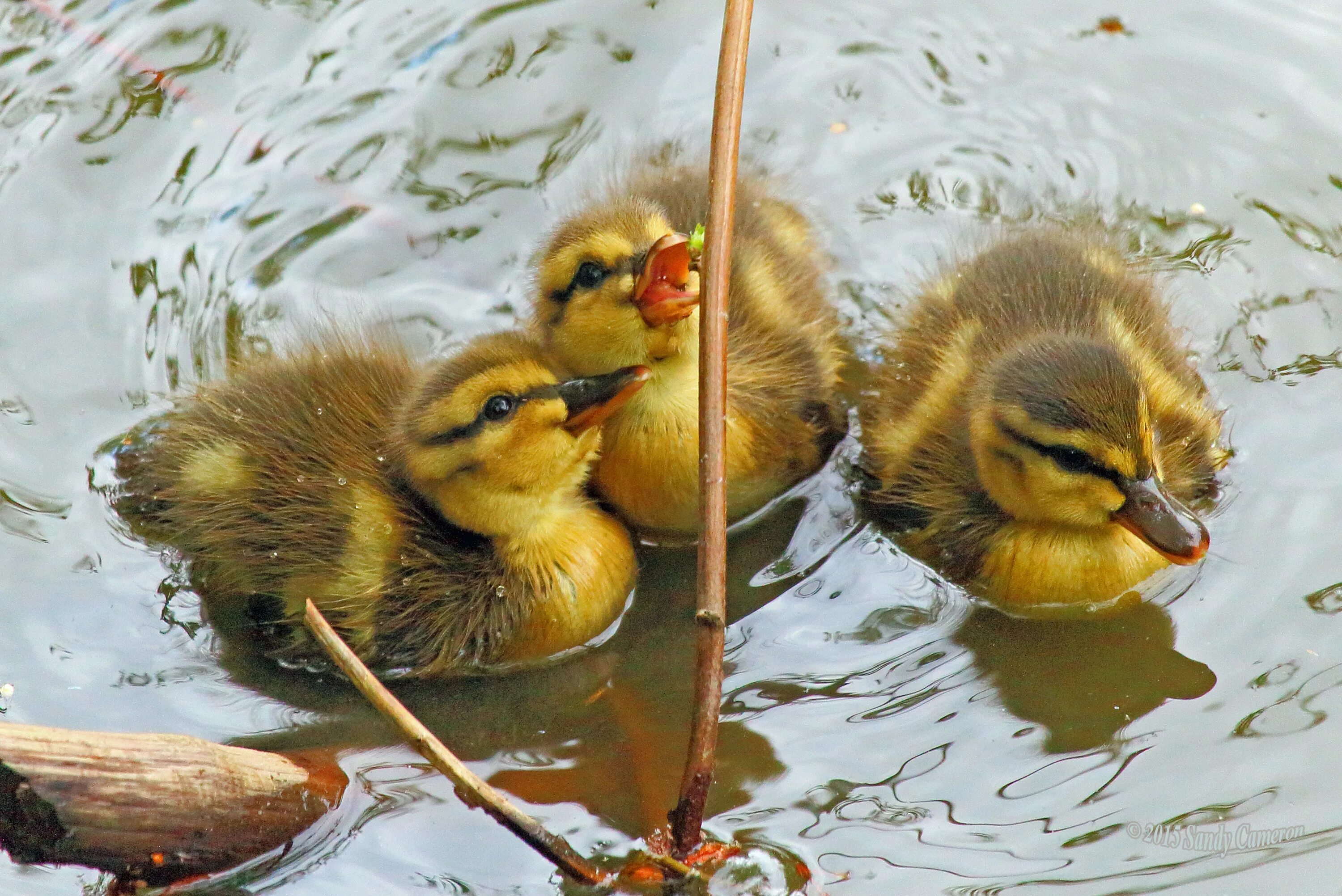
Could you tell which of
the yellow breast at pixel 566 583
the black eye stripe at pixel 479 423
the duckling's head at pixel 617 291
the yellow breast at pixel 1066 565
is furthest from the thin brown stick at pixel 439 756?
the yellow breast at pixel 1066 565

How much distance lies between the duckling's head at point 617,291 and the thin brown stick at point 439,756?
100 centimetres

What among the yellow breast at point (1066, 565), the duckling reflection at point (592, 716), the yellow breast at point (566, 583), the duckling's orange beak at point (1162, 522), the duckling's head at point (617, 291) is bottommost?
the duckling reflection at point (592, 716)

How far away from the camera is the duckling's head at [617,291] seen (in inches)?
118

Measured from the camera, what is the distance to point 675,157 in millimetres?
4035

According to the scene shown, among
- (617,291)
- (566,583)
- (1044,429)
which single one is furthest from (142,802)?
(1044,429)

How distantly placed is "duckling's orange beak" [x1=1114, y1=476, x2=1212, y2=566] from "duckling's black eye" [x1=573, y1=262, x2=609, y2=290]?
3.75 feet

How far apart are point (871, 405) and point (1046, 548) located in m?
0.63

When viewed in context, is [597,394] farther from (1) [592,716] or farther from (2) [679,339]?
(1) [592,716]

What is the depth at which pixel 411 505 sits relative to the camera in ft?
10.00

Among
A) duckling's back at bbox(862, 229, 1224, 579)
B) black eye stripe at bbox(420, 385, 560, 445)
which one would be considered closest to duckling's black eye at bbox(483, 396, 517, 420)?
black eye stripe at bbox(420, 385, 560, 445)

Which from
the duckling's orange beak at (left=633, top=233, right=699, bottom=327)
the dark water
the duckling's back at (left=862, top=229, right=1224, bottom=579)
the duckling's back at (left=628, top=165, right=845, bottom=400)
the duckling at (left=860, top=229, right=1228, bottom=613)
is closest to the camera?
the dark water

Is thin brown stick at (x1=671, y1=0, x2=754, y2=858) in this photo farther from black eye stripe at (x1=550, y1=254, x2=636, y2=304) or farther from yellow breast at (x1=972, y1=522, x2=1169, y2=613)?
yellow breast at (x1=972, y1=522, x2=1169, y2=613)

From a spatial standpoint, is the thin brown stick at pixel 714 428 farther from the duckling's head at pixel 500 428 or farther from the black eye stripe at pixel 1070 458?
the black eye stripe at pixel 1070 458

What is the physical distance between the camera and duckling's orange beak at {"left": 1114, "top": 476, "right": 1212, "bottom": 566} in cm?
277
